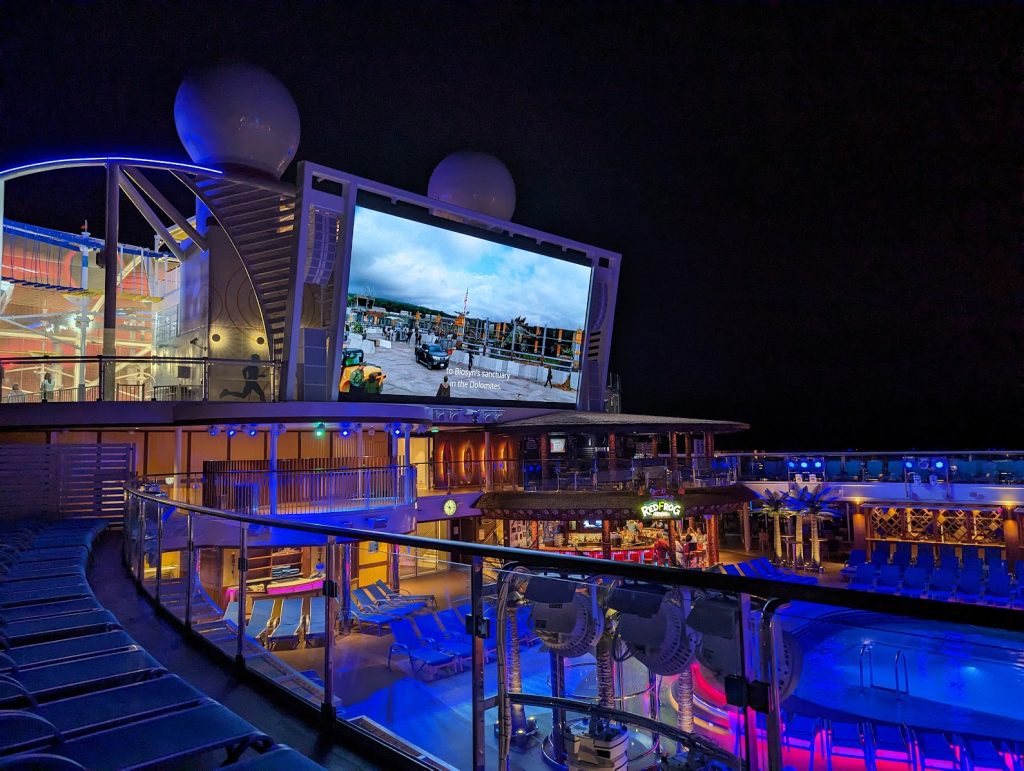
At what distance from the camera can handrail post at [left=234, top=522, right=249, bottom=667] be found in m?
4.60

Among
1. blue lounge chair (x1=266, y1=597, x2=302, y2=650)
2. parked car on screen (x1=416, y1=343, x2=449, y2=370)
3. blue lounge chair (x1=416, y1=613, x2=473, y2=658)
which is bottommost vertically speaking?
blue lounge chair (x1=416, y1=613, x2=473, y2=658)

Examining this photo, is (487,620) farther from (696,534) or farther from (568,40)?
(568,40)

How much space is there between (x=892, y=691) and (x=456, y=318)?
66.2ft

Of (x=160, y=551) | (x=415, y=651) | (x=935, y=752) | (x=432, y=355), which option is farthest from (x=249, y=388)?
(x=935, y=752)

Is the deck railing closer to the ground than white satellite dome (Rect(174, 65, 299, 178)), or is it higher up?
closer to the ground

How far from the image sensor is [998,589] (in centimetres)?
2008

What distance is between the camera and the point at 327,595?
4145 mm

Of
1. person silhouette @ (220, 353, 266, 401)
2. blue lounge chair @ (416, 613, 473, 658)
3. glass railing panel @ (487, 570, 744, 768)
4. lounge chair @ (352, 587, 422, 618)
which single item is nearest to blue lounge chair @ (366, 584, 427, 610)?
lounge chair @ (352, 587, 422, 618)

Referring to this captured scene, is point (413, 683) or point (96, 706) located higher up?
point (96, 706)

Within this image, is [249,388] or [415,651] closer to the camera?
[415,651]

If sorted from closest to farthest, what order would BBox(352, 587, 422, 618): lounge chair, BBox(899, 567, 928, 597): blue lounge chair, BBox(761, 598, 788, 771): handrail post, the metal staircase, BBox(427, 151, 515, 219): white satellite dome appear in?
1. BBox(761, 598, 788, 771): handrail post
2. BBox(352, 587, 422, 618): lounge chair
3. the metal staircase
4. BBox(899, 567, 928, 597): blue lounge chair
5. BBox(427, 151, 515, 219): white satellite dome

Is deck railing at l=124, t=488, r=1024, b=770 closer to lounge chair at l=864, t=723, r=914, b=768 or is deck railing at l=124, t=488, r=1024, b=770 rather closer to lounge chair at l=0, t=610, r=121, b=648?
lounge chair at l=864, t=723, r=914, b=768

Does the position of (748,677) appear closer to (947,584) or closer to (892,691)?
(892,691)

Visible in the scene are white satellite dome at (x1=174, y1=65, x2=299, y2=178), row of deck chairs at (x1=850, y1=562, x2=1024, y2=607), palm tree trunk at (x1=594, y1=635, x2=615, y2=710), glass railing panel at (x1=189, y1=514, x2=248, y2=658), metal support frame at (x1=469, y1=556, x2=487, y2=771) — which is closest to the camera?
metal support frame at (x1=469, y1=556, x2=487, y2=771)
